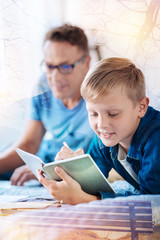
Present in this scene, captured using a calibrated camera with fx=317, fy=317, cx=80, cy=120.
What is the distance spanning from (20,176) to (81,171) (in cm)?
31

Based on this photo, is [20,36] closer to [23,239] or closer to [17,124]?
[17,124]

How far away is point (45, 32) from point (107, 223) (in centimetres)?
49

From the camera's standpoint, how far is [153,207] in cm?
71

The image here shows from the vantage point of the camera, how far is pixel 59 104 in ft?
2.87

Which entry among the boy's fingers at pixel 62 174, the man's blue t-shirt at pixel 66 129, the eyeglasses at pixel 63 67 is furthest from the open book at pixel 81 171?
the eyeglasses at pixel 63 67

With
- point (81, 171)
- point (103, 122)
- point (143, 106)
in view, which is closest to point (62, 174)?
point (81, 171)

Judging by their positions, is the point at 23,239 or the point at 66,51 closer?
the point at 23,239

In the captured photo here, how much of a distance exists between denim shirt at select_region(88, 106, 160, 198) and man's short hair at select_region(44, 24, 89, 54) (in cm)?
23

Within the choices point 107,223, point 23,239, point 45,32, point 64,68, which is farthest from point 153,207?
point 45,32

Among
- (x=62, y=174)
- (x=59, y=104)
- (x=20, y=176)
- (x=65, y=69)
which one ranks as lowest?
(x=20, y=176)

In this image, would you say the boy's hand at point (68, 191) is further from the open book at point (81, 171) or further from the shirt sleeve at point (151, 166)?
the shirt sleeve at point (151, 166)

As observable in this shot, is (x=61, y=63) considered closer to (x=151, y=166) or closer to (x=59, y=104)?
(x=59, y=104)

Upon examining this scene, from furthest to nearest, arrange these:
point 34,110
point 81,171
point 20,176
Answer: point 20,176 < point 34,110 < point 81,171

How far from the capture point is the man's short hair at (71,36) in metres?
0.79
